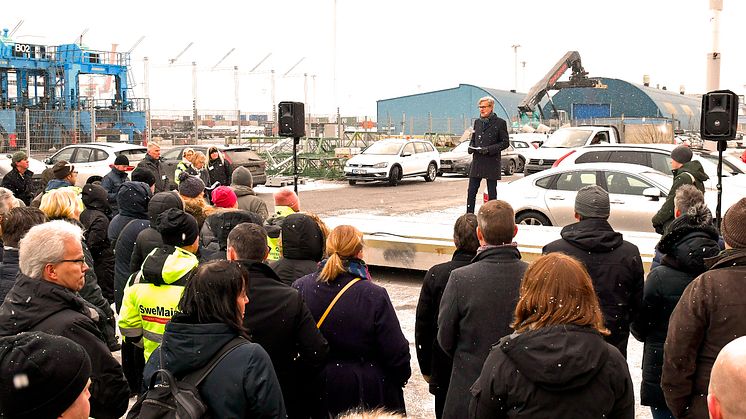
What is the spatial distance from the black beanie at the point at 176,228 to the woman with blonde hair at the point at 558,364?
2446mm

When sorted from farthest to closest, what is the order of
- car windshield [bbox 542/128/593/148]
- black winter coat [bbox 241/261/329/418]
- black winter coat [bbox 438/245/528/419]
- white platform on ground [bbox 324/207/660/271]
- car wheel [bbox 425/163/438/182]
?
1. car wheel [bbox 425/163/438/182]
2. car windshield [bbox 542/128/593/148]
3. white platform on ground [bbox 324/207/660/271]
4. black winter coat [bbox 438/245/528/419]
5. black winter coat [bbox 241/261/329/418]

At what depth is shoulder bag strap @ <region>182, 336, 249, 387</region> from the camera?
2971 millimetres

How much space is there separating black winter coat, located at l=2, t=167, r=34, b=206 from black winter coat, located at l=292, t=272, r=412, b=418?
9112 mm

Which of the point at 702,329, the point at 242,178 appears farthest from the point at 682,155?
the point at 702,329

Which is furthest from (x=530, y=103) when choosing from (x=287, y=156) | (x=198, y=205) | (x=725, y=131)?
(x=198, y=205)

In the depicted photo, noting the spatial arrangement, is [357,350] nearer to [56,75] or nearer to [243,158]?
[243,158]

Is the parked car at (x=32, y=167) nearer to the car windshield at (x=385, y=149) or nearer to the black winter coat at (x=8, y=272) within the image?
the car windshield at (x=385, y=149)

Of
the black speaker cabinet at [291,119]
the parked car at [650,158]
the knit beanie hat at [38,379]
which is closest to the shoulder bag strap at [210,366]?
the knit beanie hat at [38,379]

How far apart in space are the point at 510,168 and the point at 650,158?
17200 millimetres

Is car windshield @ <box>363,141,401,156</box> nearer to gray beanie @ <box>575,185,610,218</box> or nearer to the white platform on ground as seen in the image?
the white platform on ground

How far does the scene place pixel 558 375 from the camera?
285 cm

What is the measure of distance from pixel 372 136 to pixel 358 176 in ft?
32.2

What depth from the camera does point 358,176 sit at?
25.8 metres

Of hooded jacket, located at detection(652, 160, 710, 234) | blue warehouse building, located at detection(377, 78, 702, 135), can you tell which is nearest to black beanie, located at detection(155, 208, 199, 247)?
hooded jacket, located at detection(652, 160, 710, 234)
